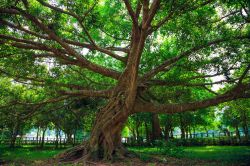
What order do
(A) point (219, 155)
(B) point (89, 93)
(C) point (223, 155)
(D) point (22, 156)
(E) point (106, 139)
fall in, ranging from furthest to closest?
(D) point (22, 156) → (A) point (219, 155) → (C) point (223, 155) → (B) point (89, 93) → (E) point (106, 139)

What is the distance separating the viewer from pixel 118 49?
10.8m

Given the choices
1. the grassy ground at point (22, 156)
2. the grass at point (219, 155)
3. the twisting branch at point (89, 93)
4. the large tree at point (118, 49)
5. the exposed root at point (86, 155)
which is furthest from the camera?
the grassy ground at point (22, 156)

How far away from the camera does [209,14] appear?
8688mm

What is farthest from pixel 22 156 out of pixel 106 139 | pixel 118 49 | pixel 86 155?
pixel 118 49

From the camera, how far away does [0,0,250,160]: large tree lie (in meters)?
7.51

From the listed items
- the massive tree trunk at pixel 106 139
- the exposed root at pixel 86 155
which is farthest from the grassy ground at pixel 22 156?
the massive tree trunk at pixel 106 139

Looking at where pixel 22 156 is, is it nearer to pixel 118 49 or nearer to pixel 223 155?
pixel 118 49

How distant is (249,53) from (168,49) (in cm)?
300

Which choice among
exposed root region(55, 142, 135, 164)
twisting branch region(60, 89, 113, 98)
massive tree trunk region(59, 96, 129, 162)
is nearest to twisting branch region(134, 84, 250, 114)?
massive tree trunk region(59, 96, 129, 162)

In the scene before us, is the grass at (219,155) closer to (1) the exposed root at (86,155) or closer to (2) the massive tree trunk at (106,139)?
(1) the exposed root at (86,155)

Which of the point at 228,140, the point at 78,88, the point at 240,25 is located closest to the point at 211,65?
the point at 240,25

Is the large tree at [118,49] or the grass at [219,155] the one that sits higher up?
the large tree at [118,49]

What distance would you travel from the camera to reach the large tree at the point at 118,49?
24.6 ft

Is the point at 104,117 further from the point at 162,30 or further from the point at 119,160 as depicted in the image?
the point at 162,30
